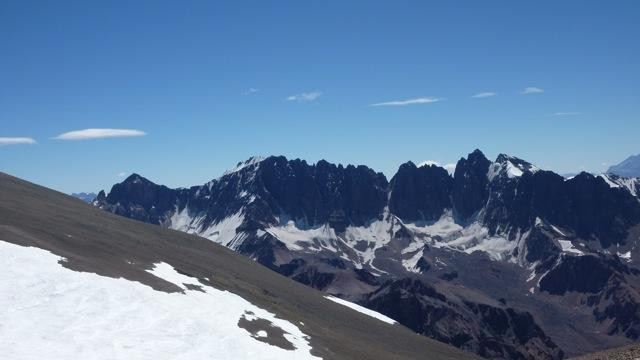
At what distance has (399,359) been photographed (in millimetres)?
115875

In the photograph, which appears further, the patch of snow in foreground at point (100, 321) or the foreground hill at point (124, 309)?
the foreground hill at point (124, 309)

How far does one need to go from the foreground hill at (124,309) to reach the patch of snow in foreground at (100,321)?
0.13 metres

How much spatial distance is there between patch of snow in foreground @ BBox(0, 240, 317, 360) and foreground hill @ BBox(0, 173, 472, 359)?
0.43ft

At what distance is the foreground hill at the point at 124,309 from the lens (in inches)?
2682

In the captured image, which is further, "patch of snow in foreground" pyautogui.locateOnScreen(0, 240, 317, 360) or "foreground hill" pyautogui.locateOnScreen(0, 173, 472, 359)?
"foreground hill" pyautogui.locateOnScreen(0, 173, 472, 359)

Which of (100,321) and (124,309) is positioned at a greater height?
(124,309)

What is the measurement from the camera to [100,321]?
73125mm

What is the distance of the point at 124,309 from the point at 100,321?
5668 mm

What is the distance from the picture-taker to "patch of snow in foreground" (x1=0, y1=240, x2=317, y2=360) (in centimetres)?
6544

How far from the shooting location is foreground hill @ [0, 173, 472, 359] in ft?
224

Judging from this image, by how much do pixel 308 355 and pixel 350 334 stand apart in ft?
150

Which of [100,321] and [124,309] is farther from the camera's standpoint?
[124,309]

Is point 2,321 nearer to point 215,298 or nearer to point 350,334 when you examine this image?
point 215,298

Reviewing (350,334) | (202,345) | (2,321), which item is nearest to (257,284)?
(350,334)
